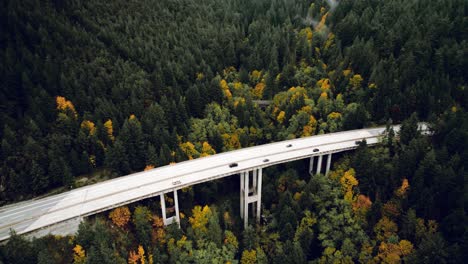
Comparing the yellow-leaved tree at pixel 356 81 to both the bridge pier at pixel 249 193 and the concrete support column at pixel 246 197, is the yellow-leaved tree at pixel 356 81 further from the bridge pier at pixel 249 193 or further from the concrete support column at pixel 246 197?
the concrete support column at pixel 246 197

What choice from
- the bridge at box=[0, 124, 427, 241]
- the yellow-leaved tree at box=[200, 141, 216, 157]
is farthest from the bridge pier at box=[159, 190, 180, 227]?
the yellow-leaved tree at box=[200, 141, 216, 157]

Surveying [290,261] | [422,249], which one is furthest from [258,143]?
[422,249]

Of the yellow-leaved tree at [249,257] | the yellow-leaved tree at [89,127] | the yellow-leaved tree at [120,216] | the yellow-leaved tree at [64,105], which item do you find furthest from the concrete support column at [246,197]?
the yellow-leaved tree at [64,105]

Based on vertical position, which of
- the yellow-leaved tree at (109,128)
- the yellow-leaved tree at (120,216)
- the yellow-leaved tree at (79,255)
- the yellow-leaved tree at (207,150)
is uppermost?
the yellow-leaved tree at (109,128)

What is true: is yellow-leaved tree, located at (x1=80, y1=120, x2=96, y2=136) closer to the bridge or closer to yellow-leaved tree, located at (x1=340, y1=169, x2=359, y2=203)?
the bridge

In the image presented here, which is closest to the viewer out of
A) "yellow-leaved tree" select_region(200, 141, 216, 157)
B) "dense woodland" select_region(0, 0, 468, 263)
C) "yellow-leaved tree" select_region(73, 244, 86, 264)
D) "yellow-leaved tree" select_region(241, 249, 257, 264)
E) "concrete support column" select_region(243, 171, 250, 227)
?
"yellow-leaved tree" select_region(73, 244, 86, 264)

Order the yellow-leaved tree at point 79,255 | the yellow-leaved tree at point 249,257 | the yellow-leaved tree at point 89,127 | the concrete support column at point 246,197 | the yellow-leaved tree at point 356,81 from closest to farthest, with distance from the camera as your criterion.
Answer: the yellow-leaved tree at point 79,255 → the yellow-leaved tree at point 249,257 → the concrete support column at point 246,197 → the yellow-leaved tree at point 89,127 → the yellow-leaved tree at point 356,81

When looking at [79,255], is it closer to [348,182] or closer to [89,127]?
Result: [89,127]
